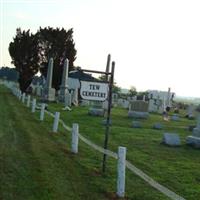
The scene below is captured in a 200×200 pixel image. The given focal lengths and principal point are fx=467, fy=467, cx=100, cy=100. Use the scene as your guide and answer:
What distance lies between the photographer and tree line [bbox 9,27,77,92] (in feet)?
206

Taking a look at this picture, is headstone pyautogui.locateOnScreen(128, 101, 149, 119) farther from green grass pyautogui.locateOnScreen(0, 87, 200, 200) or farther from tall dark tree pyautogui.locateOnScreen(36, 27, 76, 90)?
tall dark tree pyautogui.locateOnScreen(36, 27, 76, 90)

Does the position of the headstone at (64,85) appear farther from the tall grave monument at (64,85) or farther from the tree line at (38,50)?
the tree line at (38,50)

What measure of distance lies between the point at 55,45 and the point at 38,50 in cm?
262

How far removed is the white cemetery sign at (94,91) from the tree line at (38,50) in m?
49.1

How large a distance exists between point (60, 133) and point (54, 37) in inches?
1887

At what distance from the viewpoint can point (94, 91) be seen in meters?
11.6

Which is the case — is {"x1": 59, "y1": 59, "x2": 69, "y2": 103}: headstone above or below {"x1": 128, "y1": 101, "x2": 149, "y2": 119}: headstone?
above

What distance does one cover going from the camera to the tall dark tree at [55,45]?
64125 mm

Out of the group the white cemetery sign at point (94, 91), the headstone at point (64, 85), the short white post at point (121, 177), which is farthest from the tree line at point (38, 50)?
the short white post at point (121, 177)

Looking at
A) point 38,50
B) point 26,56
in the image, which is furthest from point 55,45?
point 26,56

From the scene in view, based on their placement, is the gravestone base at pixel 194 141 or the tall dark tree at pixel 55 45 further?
the tall dark tree at pixel 55 45

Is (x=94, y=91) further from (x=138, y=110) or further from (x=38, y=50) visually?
(x=38, y=50)

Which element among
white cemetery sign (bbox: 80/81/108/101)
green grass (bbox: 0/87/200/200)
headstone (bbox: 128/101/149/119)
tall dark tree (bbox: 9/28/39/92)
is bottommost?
green grass (bbox: 0/87/200/200)

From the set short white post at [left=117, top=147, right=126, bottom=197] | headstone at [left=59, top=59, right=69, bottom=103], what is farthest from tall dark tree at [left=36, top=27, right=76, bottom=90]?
short white post at [left=117, top=147, right=126, bottom=197]
